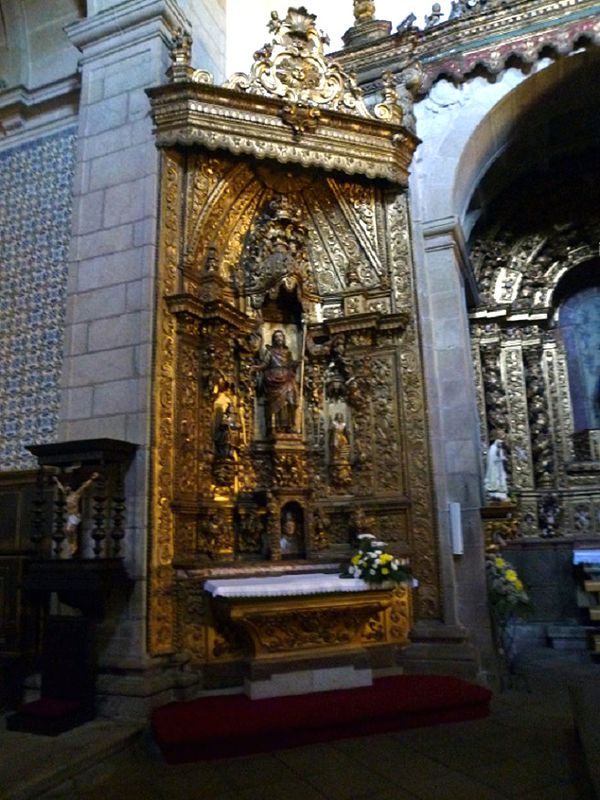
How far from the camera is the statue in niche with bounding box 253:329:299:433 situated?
702 centimetres

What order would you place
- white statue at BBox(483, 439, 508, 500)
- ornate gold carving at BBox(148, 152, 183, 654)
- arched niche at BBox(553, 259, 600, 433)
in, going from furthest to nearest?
arched niche at BBox(553, 259, 600, 433) < white statue at BBox(483, 439, 508, 500) < ornate gold carving at BBox(148, 152, 183, 654)

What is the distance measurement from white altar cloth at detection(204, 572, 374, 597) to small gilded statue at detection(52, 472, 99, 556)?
120 cm

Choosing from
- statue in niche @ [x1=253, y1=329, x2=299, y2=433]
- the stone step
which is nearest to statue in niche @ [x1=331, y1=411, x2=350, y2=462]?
statue in niche @ [x1=253, y1=329, x2=299, y2=433]

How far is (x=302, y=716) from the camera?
4730 mm

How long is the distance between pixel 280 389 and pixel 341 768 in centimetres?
378

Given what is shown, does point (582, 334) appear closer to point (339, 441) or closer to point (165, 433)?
point (339, 441)

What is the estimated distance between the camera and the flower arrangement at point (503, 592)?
6.44 meters

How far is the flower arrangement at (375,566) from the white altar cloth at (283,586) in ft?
0.33

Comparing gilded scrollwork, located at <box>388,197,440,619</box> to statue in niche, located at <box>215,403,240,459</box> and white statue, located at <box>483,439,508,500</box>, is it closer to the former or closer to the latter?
white statue, located at <box>483,439,508,500</box>

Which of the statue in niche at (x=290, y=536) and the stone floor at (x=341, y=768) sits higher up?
the statue in niche at (x=290, y=536)

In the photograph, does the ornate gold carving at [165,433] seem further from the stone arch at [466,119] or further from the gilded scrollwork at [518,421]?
the gilded scrollwork at [518,421]

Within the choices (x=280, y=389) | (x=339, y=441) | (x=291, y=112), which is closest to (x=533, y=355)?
(x=339, y=441)

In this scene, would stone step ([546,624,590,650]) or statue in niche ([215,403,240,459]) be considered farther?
stone step ([546,624,590,650])

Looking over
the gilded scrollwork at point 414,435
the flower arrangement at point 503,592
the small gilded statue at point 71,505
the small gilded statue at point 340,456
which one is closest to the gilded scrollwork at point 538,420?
the flower arrangement at point 503,592
